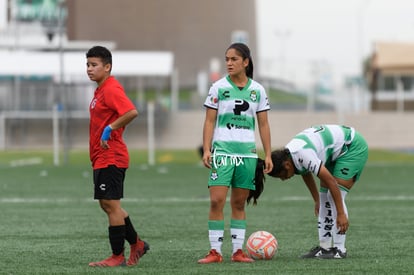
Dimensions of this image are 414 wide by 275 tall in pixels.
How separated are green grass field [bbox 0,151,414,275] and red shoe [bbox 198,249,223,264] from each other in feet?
0.38

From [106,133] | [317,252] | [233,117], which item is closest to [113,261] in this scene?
[106,133]

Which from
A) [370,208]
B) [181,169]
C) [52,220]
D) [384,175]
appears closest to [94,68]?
[52,220]

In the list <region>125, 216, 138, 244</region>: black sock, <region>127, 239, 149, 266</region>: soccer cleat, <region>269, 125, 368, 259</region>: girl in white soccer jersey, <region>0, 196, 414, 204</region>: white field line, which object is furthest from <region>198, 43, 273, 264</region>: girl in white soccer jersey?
<region>0, 196, 414, 204</region>: white field line

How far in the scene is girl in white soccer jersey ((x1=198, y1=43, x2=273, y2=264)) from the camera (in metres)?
9.83

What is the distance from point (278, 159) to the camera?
9.93m

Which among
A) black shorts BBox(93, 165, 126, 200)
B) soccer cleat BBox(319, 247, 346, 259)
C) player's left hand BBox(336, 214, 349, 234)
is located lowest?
soccer cleat BBox(319, 247, 346, 259)

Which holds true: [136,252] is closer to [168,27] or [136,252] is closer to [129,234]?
[129,234]

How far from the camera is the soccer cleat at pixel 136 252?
984 centimetres

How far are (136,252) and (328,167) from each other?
2.00 metres

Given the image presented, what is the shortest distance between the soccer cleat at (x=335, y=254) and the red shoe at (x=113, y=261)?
1.86 metres

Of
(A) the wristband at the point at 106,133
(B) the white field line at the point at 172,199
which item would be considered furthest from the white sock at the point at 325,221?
(B) the white field line at the point at 172,199

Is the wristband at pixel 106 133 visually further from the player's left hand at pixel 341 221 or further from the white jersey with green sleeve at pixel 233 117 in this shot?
the player's left hand at pixel 341 221

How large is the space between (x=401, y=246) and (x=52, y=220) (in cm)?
493

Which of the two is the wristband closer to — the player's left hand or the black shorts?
the black shorts
